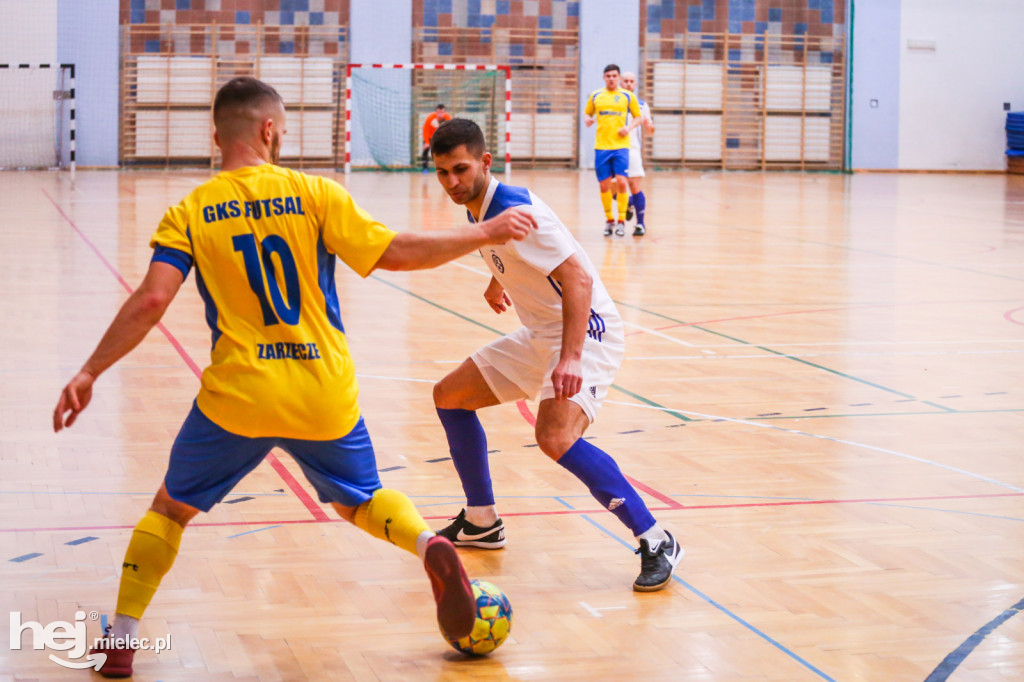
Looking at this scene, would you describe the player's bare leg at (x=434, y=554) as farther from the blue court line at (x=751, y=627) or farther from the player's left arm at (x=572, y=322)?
the blue court line at (x=751, y=627)

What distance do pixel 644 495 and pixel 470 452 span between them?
2.92 feet

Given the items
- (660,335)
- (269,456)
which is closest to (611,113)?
(660,335)

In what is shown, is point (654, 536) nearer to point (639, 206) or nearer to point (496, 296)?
point (496, 296)

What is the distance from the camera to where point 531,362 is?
4.28m

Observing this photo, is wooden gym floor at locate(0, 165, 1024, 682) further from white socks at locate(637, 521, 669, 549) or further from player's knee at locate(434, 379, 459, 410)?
player's knee at locate(434, 379, 459, 410)

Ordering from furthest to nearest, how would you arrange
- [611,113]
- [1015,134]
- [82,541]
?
[1015,134], [611,113], [82,541]

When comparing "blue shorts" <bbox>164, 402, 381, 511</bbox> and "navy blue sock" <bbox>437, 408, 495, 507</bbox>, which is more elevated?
"blue shorts" <bbox>164, 402, 381, 511</bbox>

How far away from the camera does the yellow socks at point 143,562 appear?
323 cm

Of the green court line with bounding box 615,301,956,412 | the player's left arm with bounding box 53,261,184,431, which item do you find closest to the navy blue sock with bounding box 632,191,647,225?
the green court line with bounding box 615,301,956,412

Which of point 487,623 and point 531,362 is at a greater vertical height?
point 531,362

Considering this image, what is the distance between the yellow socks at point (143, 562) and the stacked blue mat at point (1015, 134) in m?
30.0

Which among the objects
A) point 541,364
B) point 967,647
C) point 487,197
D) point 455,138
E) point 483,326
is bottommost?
point 967,647

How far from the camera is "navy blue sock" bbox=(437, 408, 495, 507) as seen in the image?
4359mm

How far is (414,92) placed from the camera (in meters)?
27.8
